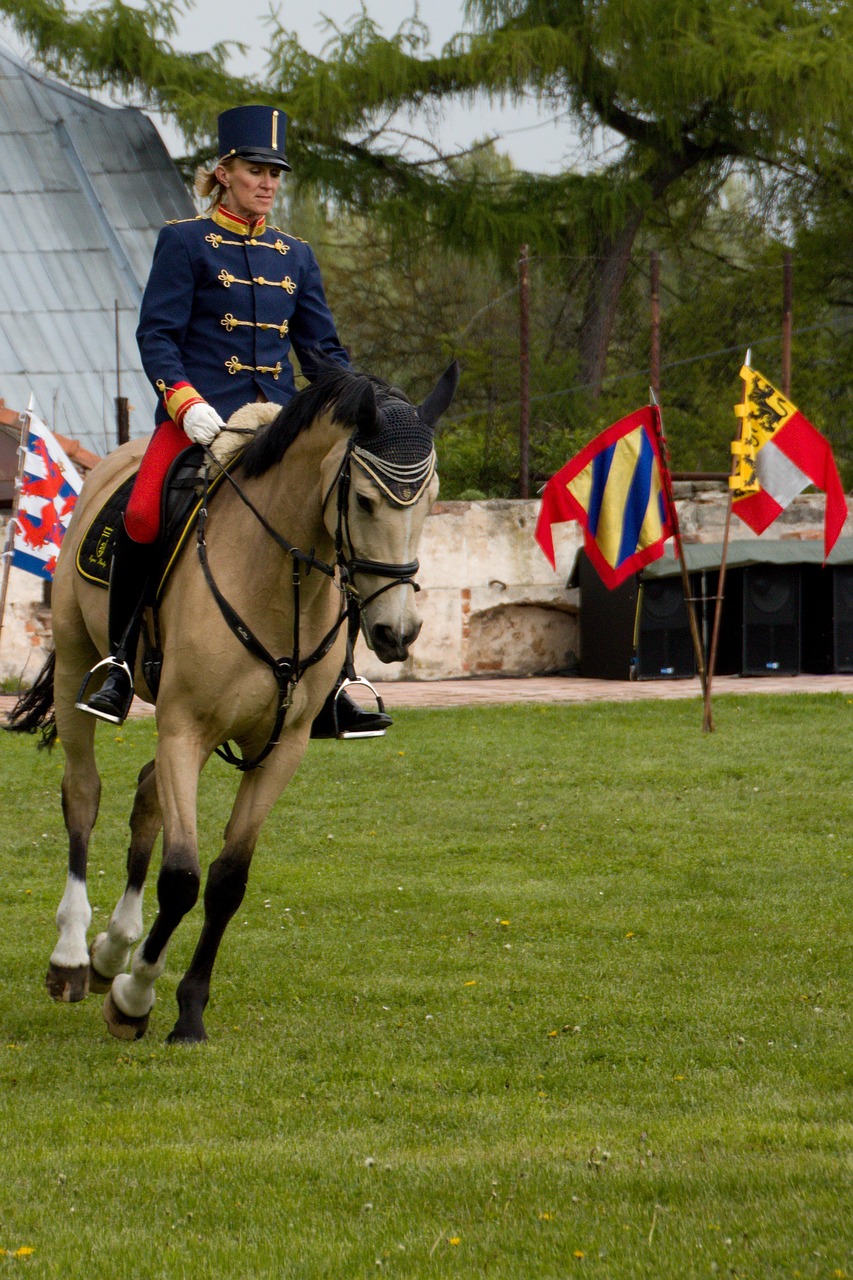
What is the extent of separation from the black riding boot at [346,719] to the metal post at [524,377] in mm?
14503

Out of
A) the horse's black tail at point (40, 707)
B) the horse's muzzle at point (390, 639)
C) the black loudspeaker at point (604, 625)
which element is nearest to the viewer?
the horse's muzzle at point (390, 639)

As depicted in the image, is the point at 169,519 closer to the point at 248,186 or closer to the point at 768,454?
the point at 248,186

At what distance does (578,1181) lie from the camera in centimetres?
404

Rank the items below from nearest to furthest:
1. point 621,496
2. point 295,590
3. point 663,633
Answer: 1. point 295,590
2. point 621,496
3. point 663,633

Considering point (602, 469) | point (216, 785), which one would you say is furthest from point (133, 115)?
point (216, 785)

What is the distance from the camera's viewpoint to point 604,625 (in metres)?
18.9

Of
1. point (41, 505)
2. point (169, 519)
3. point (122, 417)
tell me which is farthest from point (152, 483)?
point (122, 417)

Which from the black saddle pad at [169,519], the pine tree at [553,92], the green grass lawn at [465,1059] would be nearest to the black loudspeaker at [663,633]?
the green grass lawn at [465,1059]

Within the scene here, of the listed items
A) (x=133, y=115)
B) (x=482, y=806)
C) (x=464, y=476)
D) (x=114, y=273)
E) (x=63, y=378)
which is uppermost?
(x=133, y=115)

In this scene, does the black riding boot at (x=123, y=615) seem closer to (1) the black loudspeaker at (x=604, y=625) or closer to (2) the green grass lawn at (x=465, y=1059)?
(2) the green grass lawn at (x=465, y=1059)

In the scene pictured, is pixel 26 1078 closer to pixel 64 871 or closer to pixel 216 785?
pixel 64 871

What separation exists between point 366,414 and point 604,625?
14.4m

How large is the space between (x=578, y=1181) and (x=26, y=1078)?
2019 millimetres

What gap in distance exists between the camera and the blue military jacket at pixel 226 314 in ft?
18.8
